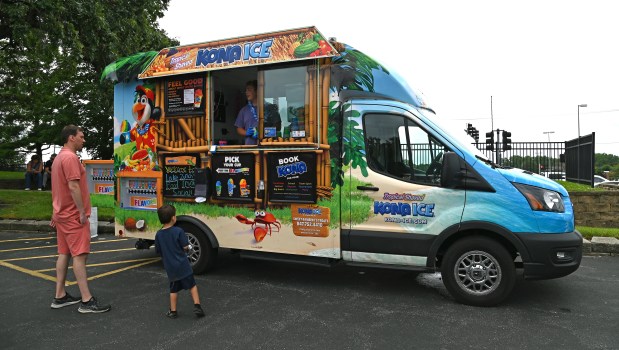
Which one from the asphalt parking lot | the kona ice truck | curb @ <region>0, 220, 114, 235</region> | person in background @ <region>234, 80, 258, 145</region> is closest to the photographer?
the asphalt parking lot

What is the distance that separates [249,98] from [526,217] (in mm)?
3764

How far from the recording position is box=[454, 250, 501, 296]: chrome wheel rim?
15.7ft

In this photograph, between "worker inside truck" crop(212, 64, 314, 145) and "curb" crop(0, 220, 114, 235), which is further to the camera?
"curb" crop(0, 220, 114, 235)

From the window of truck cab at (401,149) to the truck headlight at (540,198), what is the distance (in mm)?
903

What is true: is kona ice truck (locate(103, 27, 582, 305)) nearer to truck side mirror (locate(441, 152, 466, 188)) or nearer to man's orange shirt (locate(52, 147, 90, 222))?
truck side mirror (locate(441, 152, 466, 188))

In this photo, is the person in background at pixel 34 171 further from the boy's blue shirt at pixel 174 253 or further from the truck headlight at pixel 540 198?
the truck headlight at pixel 540 198

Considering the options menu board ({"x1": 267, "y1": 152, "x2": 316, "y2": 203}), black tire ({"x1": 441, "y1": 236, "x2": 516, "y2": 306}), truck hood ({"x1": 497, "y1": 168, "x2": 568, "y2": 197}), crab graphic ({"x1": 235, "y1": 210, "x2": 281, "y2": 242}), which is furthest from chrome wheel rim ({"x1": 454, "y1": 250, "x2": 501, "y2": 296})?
crab graphic ({"x1": 235, "y1": 210, "x2": 281, "y2": 242})

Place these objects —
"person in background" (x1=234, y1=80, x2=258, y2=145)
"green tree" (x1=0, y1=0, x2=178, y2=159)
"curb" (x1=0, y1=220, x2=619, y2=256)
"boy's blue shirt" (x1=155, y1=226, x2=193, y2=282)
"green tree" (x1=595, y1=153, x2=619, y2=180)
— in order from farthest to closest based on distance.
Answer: "green tree" (x1=595, y1=153, x2=619, y2=180) < "green tree" (x1=0, y1=0, x2=178, y2=159) < "curb" (x1=0, y1=220, x2=619, y2=256) < "person in background" (x1=234, y1=80, x2=258, y2=145) < "boy's blue shirt" (x1=155, y1=226, x2=193, y2=282)

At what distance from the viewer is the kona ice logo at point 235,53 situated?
5.68 metres

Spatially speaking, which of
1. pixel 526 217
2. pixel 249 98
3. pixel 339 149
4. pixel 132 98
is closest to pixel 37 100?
pixel 132 98

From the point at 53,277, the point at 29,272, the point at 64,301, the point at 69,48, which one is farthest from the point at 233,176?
the point at 69,48

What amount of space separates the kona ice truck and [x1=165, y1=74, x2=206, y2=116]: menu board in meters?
0.02

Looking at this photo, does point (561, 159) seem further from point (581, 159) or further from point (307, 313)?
point (307, 313)

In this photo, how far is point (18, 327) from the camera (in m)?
4.35
